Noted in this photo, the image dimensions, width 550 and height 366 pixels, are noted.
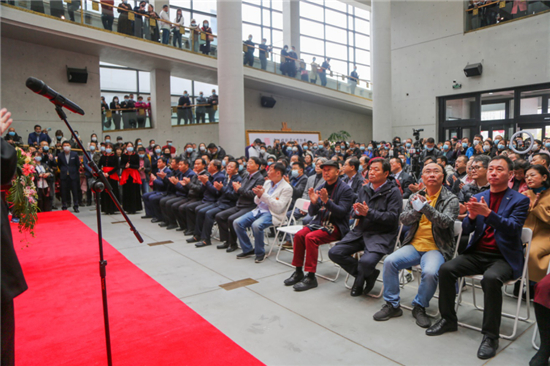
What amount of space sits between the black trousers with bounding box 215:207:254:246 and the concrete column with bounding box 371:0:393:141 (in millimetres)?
11351

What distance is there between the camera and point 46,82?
1301cm

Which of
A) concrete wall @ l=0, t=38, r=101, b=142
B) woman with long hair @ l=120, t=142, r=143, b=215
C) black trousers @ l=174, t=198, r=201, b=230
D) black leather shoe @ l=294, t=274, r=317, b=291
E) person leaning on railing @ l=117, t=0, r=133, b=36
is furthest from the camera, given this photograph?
person leaning on railing @ l=117, t=0, r=133, b=36

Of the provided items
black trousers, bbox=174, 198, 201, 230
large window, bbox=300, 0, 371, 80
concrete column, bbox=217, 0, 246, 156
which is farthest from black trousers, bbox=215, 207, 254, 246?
large window, bbox=300, 0, 371, 80

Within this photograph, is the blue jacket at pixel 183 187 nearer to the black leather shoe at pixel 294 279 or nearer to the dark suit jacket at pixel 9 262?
the black leather shoe at pixel 294 279

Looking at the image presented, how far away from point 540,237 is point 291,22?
809 inches

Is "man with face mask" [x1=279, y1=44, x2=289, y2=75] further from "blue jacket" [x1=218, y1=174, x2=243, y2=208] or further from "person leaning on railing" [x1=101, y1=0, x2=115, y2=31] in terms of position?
"blue jacket" [x1=218, y1=174, x2=243, y2=208]

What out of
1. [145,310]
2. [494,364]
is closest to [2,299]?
[145,310]

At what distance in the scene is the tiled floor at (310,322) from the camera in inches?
107

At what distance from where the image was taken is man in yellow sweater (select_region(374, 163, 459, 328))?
10.7 feet

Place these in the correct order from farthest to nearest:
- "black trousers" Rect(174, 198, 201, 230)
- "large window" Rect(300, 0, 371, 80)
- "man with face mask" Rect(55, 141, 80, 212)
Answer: "large window" Rect(300, 0, 371, 80)
"man with face mask" Rect(55, 141, 80, 212)
"black trousers" Rect(174, 198, 201, 230)

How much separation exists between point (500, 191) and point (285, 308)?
91.0 inches

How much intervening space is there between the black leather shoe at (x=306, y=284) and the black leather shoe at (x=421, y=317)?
47.3 inches

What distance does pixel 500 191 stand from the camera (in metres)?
3.23

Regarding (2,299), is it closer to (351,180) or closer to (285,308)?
(285,308)
